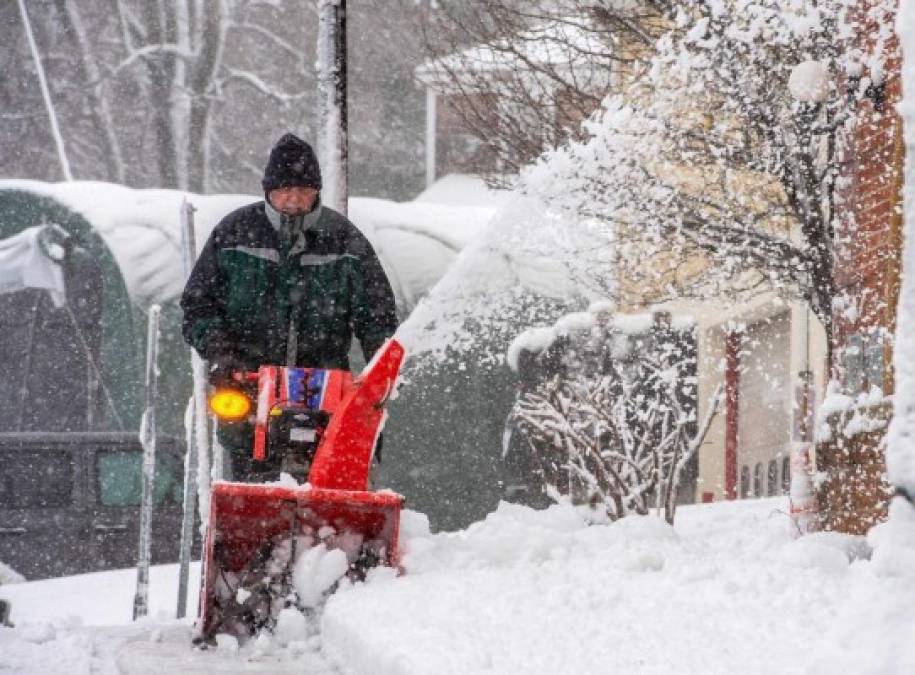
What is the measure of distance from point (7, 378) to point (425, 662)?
13112mm

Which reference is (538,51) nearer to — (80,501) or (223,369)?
(80,501)

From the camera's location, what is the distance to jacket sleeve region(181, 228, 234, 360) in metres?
5.83

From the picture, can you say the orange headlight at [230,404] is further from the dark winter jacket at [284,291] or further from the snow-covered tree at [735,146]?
the snow-covered tree at [735,146]

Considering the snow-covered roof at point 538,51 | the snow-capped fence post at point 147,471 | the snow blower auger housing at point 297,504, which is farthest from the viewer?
the snow-covered roof at point 538,51

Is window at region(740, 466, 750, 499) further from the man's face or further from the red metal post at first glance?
the man's face

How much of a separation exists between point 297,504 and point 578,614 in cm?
126

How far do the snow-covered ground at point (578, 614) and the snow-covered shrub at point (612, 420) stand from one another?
1.11 meters

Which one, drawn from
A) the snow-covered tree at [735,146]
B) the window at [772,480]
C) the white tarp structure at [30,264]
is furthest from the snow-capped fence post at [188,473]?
the window at [772,480]

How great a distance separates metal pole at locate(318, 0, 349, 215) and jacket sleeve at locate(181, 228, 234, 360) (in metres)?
3.20

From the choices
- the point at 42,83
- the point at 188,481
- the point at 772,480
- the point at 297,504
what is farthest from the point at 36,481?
the point at 42,83

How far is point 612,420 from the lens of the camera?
8.16 metres

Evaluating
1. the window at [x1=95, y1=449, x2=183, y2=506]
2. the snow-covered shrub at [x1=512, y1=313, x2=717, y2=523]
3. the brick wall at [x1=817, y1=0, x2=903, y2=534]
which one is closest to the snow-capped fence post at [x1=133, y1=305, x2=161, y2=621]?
the snow-covered shrub at [x1=512, y1=313, x2=717, y2=523]

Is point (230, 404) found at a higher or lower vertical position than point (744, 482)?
higher

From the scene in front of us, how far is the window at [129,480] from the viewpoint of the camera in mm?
12166
